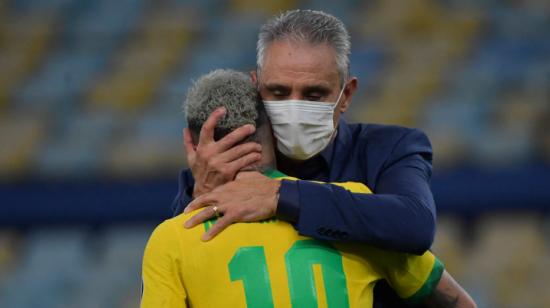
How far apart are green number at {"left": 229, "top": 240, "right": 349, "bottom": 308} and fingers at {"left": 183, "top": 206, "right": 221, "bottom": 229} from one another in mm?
79

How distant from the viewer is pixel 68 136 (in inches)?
213

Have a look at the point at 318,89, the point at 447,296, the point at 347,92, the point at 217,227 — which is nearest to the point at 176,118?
the point at 347,92

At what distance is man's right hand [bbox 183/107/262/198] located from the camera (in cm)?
186

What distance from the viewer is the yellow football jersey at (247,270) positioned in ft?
5.94

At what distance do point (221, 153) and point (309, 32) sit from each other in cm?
31

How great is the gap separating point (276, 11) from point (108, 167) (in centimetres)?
149

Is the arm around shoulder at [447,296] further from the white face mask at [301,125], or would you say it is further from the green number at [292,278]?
the white face mask at [301,125]

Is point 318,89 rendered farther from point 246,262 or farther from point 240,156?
point 246,262

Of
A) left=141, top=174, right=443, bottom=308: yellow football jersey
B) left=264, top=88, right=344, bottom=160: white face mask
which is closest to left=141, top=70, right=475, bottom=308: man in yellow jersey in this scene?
left=141, top=174, right=443, bottom=308: yellow football jersey

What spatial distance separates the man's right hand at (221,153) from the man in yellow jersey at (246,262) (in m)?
0.02

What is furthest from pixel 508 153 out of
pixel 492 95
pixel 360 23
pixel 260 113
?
pixel 260 113

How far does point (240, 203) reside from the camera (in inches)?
72.6

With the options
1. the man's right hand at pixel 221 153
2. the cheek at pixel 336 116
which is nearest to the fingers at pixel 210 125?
the man's right hand at pixel 221 153

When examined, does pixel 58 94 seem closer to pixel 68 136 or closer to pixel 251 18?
pixel 68 136
